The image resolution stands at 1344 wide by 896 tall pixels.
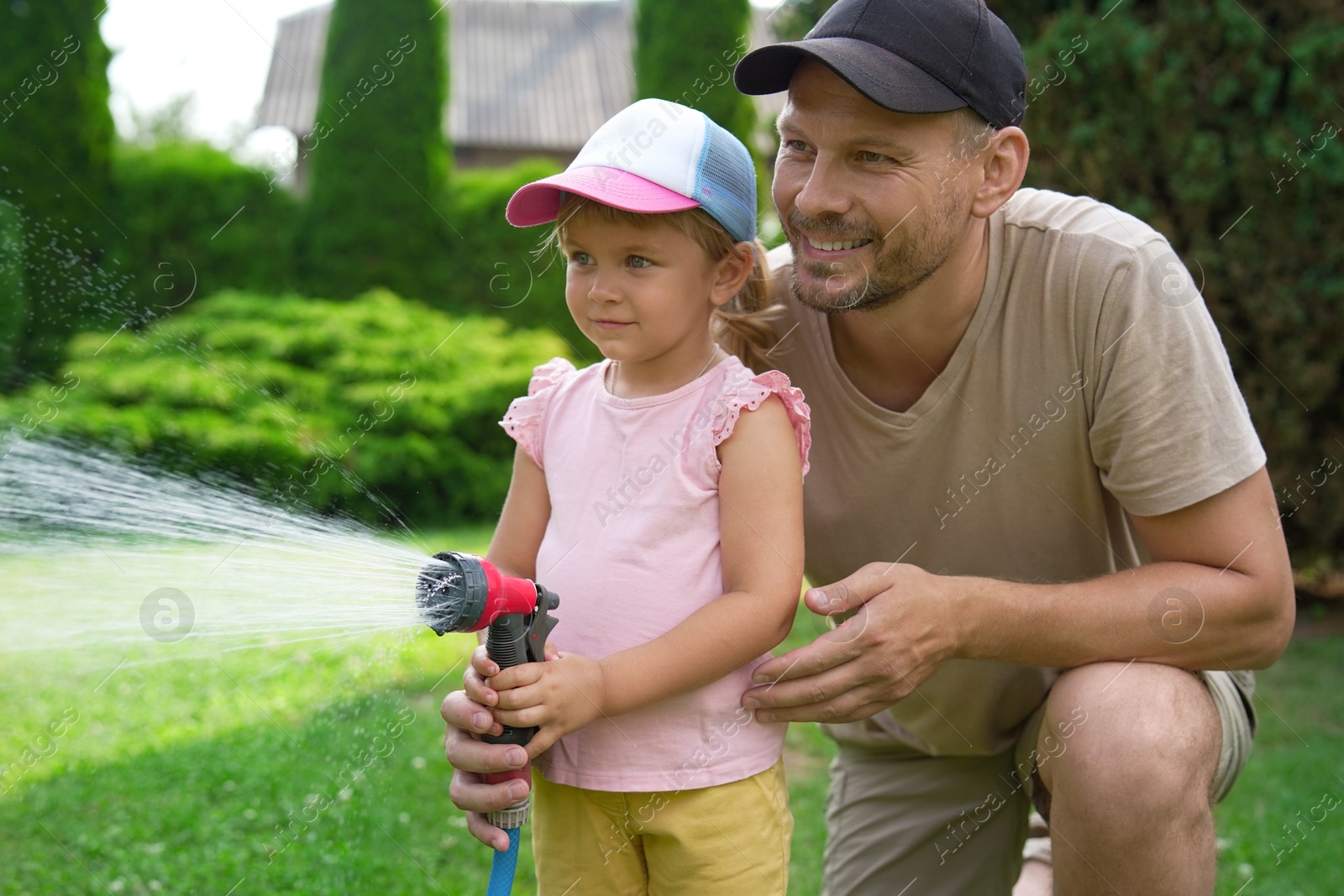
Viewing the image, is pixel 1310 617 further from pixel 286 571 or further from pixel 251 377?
pixel 251 377

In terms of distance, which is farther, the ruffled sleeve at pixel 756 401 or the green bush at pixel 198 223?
the green bush at pixel 198 223

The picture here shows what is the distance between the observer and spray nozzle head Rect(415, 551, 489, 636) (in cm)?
171

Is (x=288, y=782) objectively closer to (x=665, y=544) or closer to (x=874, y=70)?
(x=665, y=544)

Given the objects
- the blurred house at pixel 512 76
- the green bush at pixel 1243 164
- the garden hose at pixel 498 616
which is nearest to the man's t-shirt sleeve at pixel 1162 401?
the garden hose at pixel 498 616

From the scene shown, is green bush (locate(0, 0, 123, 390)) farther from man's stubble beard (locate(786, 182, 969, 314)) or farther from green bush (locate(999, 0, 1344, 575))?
man's stubble beard (locate(786, 182, 969, 314))

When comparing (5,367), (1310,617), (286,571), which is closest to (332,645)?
(286,571)

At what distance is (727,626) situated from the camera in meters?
1.92

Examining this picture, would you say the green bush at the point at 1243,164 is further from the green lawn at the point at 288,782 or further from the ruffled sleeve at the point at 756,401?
the ruffled sleeve at the point at 756,401

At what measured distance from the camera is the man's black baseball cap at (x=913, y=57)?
2242mm

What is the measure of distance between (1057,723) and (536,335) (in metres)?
8.89

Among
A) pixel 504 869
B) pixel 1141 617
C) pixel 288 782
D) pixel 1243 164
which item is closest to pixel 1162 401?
pixel 1141 617

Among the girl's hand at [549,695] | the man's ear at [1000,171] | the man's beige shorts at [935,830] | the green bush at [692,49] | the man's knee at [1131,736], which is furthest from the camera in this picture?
the green bush at [692,49]

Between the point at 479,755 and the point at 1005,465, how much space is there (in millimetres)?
1291

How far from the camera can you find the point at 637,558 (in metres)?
2.04
